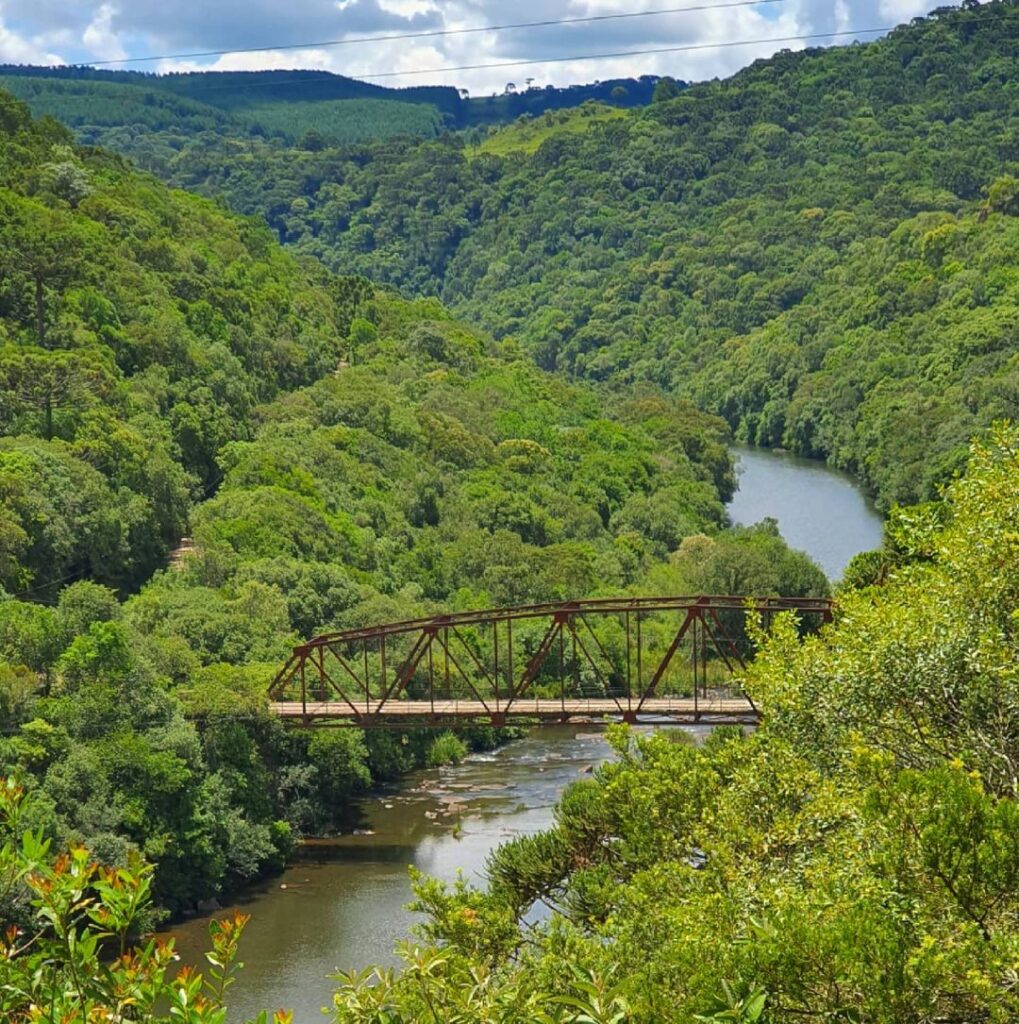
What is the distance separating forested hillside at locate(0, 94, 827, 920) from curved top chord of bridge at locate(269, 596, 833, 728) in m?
1.71

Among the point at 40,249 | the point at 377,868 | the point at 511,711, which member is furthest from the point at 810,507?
the point at 377,868

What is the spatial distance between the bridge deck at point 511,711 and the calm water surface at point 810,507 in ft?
94.2

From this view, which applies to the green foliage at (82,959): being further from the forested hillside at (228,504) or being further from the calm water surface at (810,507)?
the calm water surface at (810,507)

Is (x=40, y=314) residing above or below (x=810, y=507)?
above

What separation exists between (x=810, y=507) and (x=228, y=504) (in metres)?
43.6

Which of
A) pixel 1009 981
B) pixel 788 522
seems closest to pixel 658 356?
pixel 788 522

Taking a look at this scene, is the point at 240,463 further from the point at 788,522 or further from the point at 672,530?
the point at 788,522

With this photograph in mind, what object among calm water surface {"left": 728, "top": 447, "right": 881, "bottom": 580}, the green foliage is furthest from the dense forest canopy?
calm water surface {"left": 728, "top": 447, "right": 881, "bottom": 580}

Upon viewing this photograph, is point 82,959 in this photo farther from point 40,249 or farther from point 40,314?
point 40,249

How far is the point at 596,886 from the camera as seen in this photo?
28.0 m

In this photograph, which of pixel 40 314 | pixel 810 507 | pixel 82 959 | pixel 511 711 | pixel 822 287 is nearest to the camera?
pixel 82 959

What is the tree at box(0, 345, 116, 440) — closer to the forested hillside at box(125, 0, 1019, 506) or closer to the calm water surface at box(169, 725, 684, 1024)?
the calm water surface at box(169, 725, 684, 1024)

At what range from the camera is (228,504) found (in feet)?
202

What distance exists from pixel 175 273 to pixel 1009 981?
73795 millimetres
